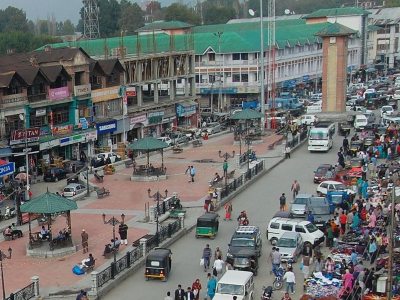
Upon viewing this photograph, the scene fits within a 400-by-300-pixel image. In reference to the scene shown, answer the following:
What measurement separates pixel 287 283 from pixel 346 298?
2581mm

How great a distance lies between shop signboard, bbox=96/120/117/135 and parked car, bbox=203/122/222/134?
40.1 ft

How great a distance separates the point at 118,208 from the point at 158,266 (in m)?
12.9

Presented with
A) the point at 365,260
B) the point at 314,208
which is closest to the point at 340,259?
the point at 365,260

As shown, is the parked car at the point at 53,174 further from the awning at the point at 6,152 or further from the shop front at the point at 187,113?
the shop front at the point at 187,113

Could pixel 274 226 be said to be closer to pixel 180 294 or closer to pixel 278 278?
pixel 278 278

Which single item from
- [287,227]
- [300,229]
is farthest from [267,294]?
[287,227]

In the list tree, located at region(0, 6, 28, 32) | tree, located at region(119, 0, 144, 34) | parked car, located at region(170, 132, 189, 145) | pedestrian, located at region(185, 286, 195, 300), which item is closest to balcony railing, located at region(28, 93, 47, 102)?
parked car, located at region(170, 132, 189, 145)

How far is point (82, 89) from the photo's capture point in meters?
58.0

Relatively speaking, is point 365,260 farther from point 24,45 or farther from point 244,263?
point 24,45

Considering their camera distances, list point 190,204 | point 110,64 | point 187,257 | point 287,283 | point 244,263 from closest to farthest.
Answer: point 287,283 → point 244,263 → point 187,257 → point 190,204 → point 110,64

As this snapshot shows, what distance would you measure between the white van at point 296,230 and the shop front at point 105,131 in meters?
31.7

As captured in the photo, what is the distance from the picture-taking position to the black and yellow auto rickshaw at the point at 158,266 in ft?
85.7

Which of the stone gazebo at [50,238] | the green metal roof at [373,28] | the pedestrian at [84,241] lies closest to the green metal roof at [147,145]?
the stone gazebo at [50,238]

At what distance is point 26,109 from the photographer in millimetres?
51250
